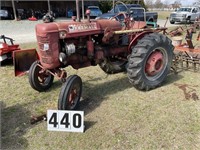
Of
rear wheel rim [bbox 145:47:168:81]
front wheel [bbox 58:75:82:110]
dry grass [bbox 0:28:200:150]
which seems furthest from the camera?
rear wheel rim [bbox 145:47:168:81]

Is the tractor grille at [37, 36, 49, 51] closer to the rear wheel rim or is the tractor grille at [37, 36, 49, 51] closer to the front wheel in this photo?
the front wheel

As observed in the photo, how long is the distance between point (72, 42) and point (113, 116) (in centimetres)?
135

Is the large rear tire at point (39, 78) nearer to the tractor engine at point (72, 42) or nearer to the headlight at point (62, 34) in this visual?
the tractor engine at point (72, 42)

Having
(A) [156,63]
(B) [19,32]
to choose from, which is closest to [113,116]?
(A) [156,63]

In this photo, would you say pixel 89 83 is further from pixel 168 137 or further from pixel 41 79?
pixel 168 137

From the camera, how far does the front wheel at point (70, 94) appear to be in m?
3.29

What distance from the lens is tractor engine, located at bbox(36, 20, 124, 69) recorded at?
3369 mm

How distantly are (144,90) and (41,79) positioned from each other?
79.4 inches

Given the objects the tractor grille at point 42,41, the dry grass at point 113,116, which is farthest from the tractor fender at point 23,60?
the tractor grille at point 42,41

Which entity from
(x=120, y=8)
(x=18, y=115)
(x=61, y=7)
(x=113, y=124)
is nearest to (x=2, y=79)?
(x=18, y=115)

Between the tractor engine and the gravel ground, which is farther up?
the tractor engine

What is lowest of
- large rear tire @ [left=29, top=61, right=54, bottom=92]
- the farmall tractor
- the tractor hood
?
large rear tire @ [left=29, top=61, right=54, bottom=92]

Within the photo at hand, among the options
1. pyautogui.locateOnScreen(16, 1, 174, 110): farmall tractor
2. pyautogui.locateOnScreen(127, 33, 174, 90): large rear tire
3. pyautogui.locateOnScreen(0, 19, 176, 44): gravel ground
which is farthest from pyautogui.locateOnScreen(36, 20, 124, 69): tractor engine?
pyautogui.locateOnScreen(0, 19, 176, 44): gravel ground

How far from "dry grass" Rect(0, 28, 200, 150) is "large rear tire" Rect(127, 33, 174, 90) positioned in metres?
0.23
